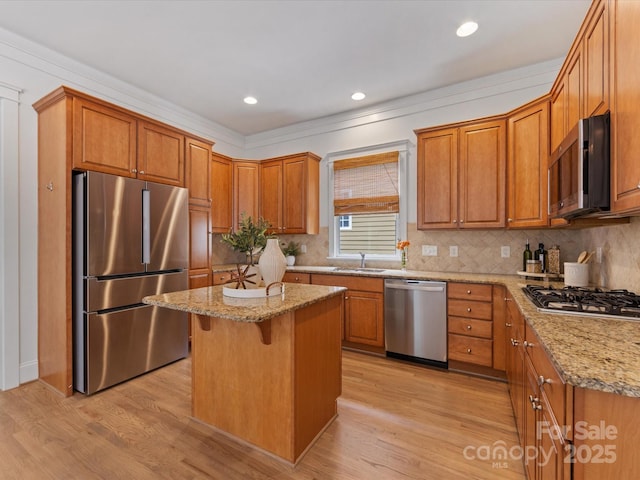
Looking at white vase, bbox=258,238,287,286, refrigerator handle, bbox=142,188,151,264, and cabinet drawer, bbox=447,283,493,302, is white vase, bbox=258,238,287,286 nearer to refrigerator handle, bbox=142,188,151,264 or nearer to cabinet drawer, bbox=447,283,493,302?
refrigerator handle, bbox=142,188,151,264

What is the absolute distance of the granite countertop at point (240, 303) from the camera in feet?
4.87

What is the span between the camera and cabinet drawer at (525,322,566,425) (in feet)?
Result: 3.13

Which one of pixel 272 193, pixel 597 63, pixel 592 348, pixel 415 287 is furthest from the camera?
pixel 272 193

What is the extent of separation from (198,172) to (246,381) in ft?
8.62

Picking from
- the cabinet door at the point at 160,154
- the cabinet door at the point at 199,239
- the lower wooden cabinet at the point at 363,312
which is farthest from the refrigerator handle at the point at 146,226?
the lower wooden cabinet at the point at 363,312

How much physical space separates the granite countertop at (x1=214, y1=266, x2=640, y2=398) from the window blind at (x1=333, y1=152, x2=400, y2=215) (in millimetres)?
2525

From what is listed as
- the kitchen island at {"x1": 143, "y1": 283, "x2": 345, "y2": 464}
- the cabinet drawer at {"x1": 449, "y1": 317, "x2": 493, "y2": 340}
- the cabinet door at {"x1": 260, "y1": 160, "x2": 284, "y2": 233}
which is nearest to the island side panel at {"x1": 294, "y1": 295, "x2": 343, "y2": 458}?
the kitchen island at {"x1": 143, "y1": 283, "x2": 345, "y2": 464}

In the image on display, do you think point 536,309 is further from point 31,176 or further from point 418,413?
point 31,176

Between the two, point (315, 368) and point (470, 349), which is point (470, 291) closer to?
point (470, 349)

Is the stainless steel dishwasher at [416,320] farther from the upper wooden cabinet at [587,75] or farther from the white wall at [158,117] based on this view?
the upper wooden cabinet at [587,75]

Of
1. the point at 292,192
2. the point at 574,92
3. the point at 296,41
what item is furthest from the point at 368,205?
the point at 574,92

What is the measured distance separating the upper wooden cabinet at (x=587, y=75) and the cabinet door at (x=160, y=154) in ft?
11.4

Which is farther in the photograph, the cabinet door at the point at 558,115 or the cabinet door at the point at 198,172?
the cabinet door at the point at 198,172

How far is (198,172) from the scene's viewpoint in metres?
3.63
